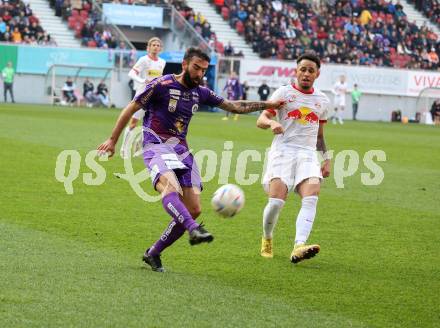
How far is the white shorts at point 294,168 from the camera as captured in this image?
9.13m

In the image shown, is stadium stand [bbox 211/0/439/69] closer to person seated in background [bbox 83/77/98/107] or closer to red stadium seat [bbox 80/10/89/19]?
red stadium seat [bbox 80/10/89/19]

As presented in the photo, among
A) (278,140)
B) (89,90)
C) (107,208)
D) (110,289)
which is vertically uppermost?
(278,140)

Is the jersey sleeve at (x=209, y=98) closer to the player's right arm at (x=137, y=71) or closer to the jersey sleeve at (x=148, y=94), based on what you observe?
the jersey sleeve at (x=148, y=94)

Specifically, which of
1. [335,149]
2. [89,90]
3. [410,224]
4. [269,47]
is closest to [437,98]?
[269,47]

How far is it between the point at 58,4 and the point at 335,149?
27.6 meters

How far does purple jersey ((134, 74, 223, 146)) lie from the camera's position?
26.5 ft

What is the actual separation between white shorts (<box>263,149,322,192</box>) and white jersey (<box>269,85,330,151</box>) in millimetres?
75

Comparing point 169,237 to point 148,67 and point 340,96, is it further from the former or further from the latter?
point 340,96

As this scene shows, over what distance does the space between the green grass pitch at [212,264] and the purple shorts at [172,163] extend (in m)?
0.77

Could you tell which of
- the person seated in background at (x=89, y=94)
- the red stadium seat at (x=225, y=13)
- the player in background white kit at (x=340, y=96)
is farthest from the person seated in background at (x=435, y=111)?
the person seated in background at (x=89, y=94)

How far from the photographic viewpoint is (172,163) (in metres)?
8.09

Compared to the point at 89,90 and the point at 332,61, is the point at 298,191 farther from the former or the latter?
the point at 332,61

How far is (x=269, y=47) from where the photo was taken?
51.6 metres

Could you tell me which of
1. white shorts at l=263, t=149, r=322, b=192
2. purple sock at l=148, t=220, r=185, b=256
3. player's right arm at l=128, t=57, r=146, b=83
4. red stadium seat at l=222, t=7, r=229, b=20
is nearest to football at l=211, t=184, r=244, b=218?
purple sock at l=148, t=220, r=185, b=256
